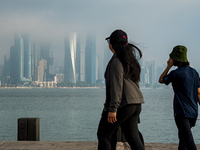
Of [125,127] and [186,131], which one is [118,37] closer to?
[125,127]

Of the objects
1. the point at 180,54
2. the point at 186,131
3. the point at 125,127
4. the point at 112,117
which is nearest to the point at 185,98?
the point at 186,131

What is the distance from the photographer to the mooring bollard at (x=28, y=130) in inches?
196

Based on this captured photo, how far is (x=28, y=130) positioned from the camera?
197 inches

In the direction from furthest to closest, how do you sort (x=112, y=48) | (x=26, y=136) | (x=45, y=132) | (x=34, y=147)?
(x=45, y=132)
(x=26, y=136)
(x=34, y=147)
(x=112, y=48)

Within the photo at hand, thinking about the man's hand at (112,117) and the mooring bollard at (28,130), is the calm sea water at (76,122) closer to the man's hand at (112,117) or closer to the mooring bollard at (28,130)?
the mooring bollard at (28,130)

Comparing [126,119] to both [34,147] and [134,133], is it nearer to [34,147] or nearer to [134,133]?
[134,133]

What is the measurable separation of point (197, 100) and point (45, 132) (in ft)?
71.0

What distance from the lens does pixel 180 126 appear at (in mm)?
3008

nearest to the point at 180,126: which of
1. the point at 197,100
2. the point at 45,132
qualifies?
the point at 197,100

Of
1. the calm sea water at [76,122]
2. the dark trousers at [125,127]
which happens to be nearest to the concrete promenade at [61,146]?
the dark trousers at [125,127]

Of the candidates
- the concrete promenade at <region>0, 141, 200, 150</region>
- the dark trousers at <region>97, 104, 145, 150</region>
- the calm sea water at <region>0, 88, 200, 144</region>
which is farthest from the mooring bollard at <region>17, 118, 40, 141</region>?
the calm sea water at <region>0, 88, 200, 144</region>

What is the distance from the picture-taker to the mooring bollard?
498cm

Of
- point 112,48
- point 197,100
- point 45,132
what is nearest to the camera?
point 112,48

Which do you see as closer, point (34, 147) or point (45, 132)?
point (34, 147)
